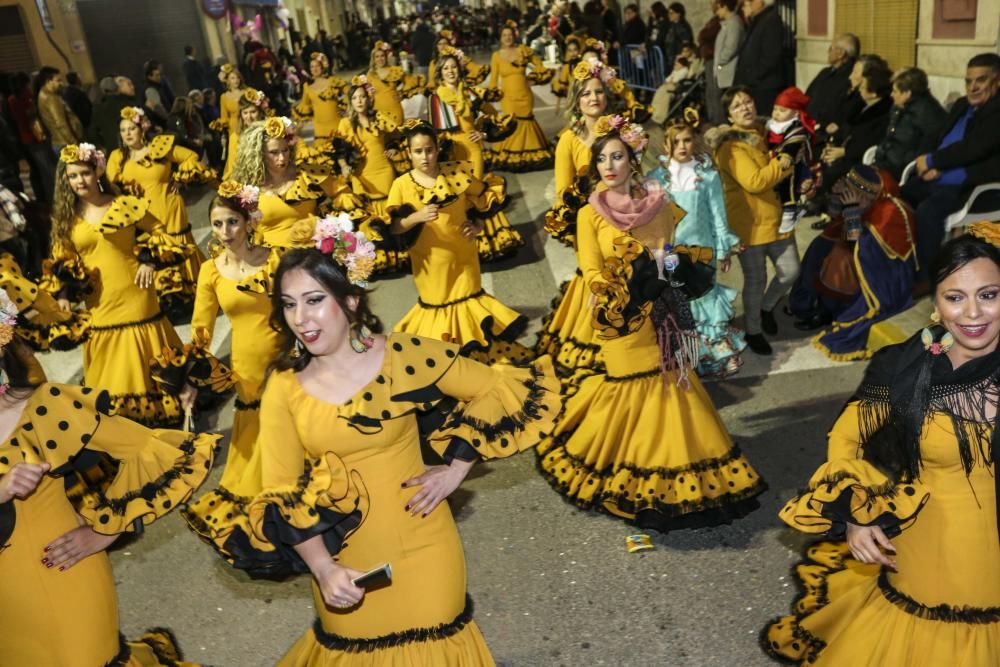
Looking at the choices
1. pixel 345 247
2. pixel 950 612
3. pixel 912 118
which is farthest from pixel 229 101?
pixel 950 612

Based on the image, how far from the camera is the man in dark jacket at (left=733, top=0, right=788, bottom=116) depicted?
39.7 ft

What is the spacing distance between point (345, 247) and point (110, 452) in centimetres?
122

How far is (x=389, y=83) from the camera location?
575 inches

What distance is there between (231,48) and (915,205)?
105 ft

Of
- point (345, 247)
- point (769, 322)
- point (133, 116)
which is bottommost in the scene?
point (769, 322)

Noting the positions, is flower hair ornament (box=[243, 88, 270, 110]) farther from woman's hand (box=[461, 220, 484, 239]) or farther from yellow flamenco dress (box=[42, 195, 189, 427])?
woman's hand (box=[461, 220, 484, 239])

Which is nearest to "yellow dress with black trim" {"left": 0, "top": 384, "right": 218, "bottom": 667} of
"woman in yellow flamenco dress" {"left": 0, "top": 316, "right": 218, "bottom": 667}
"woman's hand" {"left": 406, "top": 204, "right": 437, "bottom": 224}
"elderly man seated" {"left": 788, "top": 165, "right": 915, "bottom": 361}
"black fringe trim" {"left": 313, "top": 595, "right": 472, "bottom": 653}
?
"woman in yellow flamenco dress" {"left": 0, "top": 316, "right": 218, "bottom": 667}

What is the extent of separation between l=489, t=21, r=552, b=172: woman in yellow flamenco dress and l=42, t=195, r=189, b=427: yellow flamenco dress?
8028 millimetres

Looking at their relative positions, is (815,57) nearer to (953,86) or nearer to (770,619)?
(953,86)

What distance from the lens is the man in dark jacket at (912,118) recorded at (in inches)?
329

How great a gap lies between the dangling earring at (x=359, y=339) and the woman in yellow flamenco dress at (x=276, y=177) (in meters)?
3.90

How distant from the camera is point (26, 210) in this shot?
1091 centimetres

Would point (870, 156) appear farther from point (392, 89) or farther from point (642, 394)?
point (392, 89)

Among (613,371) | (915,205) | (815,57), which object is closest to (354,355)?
(613,371)
